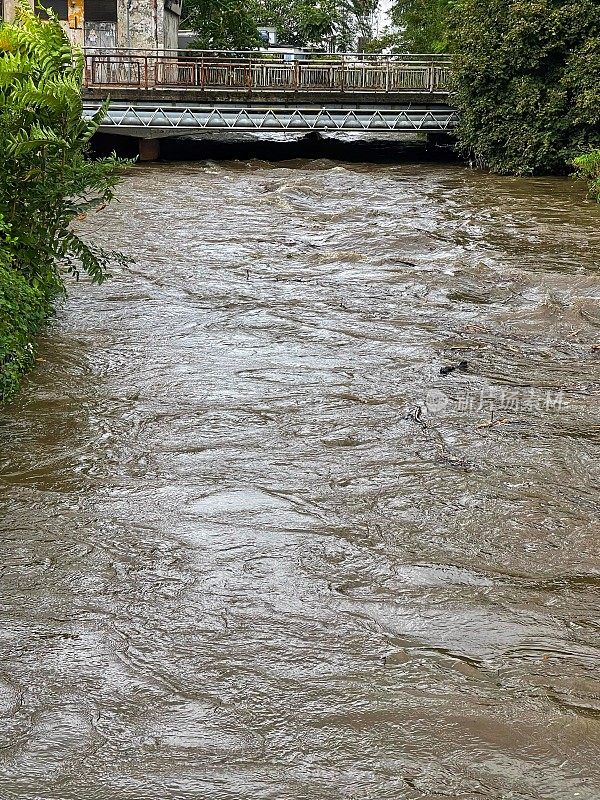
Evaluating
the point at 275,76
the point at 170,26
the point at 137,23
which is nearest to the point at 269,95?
the point at 275,76

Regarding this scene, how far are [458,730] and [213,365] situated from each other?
203 inches

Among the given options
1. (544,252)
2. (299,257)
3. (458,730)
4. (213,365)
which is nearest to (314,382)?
(213,365)

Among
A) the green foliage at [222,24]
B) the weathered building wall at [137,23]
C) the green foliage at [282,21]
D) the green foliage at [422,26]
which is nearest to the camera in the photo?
the weathered building wall at [137,23]

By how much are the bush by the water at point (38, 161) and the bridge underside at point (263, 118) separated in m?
16.7

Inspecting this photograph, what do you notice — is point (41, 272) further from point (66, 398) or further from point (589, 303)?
point (589, 303)

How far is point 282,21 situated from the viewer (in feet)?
147

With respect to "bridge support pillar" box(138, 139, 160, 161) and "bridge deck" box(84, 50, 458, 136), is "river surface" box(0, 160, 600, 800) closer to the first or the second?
"bridge deck" box(84, 50, 458, 136)

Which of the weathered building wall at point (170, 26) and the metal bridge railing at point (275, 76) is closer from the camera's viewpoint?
the metal bridge railing at point (275, 76)

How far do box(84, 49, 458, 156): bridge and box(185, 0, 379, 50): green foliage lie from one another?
921 centimetres

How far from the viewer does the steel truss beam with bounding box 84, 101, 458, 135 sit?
2520cm

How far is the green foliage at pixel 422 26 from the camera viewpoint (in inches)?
1481
